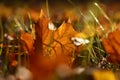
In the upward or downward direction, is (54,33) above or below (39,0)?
below

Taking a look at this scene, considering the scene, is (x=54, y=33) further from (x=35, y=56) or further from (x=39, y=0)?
(x=39, y=0)

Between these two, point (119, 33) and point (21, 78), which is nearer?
point (21, 78)

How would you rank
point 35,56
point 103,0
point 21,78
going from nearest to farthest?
1. point 21,78
2. point 35,56
3. point 103,0

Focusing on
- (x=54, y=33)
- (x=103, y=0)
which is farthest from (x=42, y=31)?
(x=103, y=0)

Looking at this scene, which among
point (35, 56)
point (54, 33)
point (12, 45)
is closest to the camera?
point (35, 56)

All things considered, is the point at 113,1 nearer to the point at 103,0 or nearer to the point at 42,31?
the point at 103,0

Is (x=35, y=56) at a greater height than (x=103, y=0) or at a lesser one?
lesser

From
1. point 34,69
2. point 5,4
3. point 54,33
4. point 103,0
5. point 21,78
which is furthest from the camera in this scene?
point 103,0

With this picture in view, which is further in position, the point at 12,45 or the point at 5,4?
the point at 5,4

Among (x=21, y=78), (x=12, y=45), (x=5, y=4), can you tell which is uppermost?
(x=5, y=4)

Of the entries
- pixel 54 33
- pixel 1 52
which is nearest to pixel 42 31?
pixel 54 33
